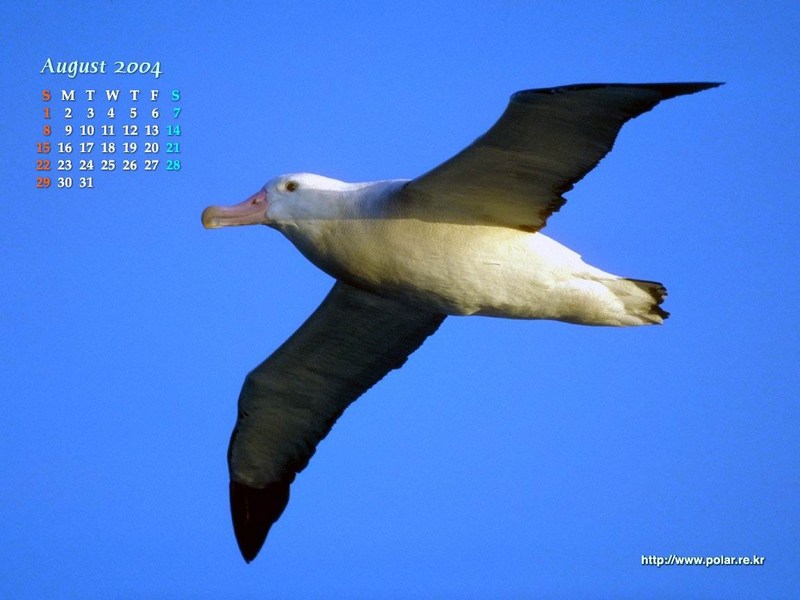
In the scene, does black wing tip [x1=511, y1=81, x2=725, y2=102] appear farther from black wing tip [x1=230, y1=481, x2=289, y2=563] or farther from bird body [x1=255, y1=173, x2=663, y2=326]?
black wing tip [x1=230, y1=481, x2=289, y2=563]

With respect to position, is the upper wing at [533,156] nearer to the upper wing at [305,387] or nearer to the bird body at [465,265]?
the bird body at [465,265]

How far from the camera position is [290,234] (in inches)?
341

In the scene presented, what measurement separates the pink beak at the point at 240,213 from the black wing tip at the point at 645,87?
2270 millimetres

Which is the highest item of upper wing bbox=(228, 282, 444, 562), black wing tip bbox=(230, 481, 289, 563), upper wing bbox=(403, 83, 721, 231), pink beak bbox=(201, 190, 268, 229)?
pink beak bbox=(201, 190, 268, 229)

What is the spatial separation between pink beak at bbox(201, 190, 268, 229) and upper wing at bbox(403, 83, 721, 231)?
1.18 meters

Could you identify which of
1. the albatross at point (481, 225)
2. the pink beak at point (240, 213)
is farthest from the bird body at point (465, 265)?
the pink beak at point (240, 213)

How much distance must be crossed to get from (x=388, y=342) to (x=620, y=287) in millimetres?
2155

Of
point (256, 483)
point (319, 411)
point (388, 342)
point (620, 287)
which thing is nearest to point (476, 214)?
point (620, 287)

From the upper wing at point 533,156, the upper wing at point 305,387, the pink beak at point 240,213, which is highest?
the pink beak at point 240,213

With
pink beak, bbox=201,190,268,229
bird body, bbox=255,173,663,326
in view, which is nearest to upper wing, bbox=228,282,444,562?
bird body, bbox=255,173,663,326

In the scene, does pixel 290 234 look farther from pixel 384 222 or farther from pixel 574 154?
pixel 574 154

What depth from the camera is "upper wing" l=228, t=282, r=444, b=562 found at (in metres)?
9.45

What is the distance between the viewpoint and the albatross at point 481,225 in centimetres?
751

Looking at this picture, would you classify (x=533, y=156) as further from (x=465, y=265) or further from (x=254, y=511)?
(x=254, y=511)
